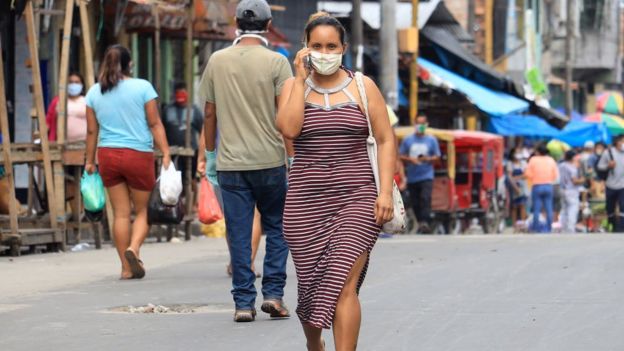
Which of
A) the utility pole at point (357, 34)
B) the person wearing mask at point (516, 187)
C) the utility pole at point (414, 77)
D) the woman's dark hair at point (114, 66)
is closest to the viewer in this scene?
the woman's dark hair at point (114, 66)

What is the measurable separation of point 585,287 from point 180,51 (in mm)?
16290

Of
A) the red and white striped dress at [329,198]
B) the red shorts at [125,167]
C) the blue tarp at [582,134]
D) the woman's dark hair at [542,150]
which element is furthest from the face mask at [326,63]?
the blue tarp at [582,134]

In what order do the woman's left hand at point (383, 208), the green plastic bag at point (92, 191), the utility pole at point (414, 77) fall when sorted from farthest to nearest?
the utility pole at point (414, 77) → the green plastic bag at point (92, 191) → the woman's left hand at point (383, 208)

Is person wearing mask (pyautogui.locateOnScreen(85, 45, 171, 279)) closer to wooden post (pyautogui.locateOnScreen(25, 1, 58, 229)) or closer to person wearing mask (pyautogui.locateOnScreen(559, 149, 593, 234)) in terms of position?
wooden post (pyautogui.locateOnScreen(25, 1, 58, 229))

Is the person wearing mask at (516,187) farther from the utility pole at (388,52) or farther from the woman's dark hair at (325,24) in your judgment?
the woman's dark hair at (325,24)

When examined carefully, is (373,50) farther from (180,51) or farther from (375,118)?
(375,118)

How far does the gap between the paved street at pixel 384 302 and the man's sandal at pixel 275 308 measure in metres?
0.07

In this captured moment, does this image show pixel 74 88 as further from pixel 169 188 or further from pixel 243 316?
pixel 243 316

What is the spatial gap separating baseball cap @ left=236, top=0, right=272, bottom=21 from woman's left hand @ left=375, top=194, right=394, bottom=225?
304 cm

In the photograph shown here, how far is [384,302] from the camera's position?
431 inches

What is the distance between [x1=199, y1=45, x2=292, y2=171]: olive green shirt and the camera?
398 inches

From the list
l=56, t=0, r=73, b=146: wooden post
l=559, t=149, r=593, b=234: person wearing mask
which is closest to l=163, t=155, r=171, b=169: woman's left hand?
l=56, t=0, r=73, b=146: wooden post

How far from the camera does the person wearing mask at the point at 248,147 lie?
33.0 feet

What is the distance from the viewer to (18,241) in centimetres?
1588
